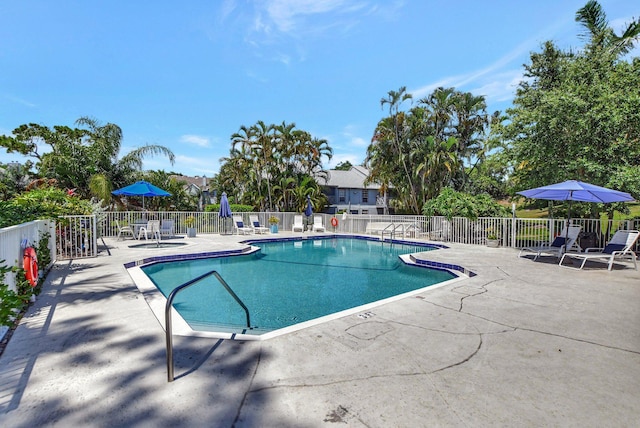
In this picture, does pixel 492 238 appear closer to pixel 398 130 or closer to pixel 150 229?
pixel 398 130

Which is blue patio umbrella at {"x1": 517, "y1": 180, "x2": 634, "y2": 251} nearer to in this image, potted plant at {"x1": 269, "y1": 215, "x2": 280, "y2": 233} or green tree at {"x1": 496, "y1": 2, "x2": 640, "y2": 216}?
green tree at {"x1": 496, "y1": 2, "x2": 640, "y2": 216}

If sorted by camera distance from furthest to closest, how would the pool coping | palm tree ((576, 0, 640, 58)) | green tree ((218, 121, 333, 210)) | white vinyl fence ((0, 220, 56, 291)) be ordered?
green tree ((218, 121, 333, 210)) < palm tree ((576, 0, 640, 58)) < white vinyl fence ((0, 220, 56, 291)) < the pool coping

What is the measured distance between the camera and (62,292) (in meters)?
5.49

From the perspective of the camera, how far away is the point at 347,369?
2.95 metres

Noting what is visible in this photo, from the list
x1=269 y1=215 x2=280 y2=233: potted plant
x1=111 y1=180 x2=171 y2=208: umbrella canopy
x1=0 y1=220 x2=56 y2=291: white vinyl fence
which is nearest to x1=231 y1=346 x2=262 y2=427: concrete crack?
x1=0 y1=220 x2=56 y2=291: white vinyl fence

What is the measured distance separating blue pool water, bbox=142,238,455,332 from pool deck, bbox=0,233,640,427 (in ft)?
4.45

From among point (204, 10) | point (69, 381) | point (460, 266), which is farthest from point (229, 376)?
point (204, 10)

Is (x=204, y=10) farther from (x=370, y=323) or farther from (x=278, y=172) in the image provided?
(x=278, y=172)

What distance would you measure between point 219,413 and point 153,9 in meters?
12.5

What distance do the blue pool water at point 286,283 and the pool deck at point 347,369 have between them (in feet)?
4.45

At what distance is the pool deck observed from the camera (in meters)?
2.30

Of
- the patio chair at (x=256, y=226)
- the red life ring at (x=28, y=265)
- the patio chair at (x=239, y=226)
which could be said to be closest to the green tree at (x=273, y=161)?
the patio chair at (x=256, y=226)

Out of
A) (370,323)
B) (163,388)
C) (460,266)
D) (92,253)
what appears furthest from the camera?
(92,253)

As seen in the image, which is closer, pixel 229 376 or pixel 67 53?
pixel 229 376
